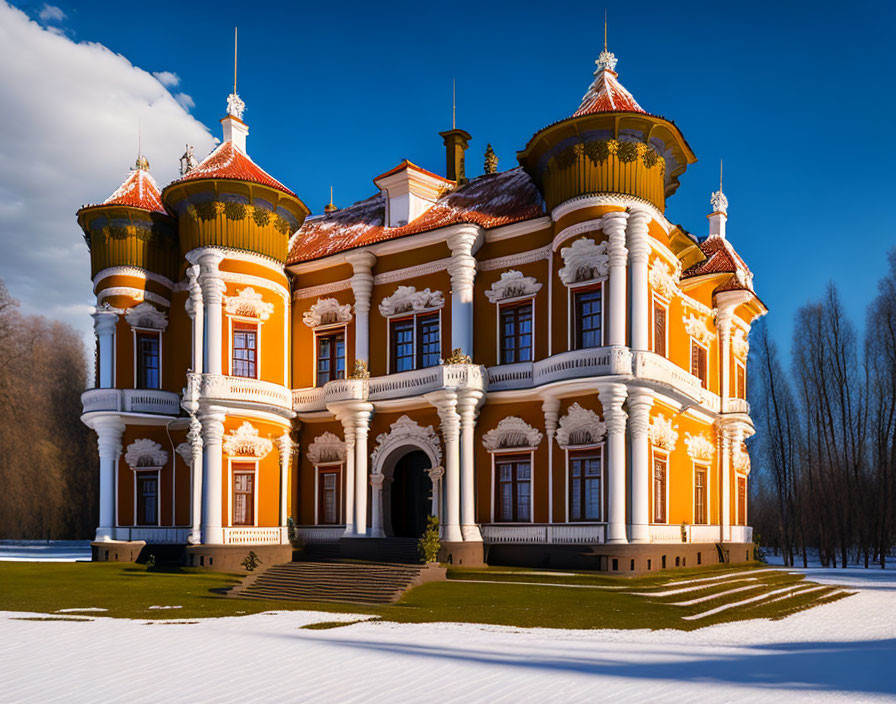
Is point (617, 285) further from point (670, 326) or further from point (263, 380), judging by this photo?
point (263, 380)

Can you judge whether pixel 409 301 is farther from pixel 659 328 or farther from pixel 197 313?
pixel 659 328

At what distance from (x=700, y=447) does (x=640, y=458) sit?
678 centimetres

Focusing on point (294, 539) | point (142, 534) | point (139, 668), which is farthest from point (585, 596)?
point (142, 534)

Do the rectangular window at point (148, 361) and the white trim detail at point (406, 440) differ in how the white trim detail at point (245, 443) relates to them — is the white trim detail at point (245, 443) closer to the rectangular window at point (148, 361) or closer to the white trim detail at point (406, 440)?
the white trim detail at point (406, 440)

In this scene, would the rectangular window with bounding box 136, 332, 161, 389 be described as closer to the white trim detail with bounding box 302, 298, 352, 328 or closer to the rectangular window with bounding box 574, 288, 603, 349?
the white trim detail with bounding box 302, 298, 352, 328

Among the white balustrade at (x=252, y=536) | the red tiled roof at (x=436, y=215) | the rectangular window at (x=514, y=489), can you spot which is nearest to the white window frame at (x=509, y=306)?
the red tiled roof at (x=436, y=215)

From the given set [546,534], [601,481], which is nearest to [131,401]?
[546,534]

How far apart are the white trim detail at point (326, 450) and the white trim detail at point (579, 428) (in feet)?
26.5

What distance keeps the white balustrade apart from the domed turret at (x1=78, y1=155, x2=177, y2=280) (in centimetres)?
958

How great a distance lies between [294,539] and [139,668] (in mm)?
18025

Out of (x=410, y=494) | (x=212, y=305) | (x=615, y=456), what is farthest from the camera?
(x=410, y=494)

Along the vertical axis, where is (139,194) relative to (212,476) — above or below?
above

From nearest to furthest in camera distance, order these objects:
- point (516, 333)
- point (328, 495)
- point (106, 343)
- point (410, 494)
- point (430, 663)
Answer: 1. point (430, 663)
2. point (516, 333)
3. point (410, 494)
4. point (328, 495)
5. point (106, 343)

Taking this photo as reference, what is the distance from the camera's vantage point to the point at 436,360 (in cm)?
2770
